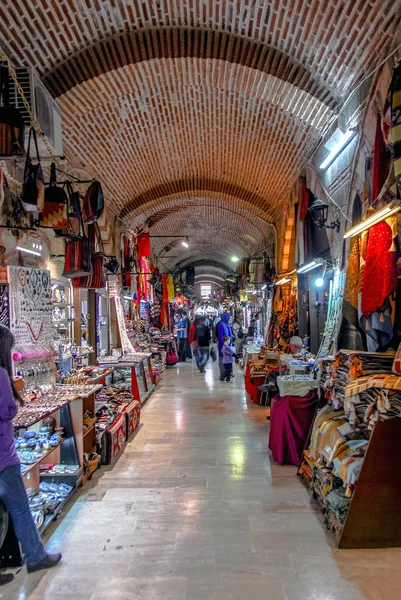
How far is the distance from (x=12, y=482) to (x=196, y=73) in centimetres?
502

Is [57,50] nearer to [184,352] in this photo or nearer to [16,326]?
[16,326]

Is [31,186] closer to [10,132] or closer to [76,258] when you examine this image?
[10,132]

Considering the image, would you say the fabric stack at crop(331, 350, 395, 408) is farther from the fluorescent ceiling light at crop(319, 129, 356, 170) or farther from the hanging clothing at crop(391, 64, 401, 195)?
the fluorescent ceiling light at crop(319, 129, 356, 170)

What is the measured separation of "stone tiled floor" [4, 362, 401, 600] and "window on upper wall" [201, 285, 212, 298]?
1370 inches

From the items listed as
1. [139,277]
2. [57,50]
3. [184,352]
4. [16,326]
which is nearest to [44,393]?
[16,326]

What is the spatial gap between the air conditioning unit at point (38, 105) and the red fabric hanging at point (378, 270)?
3.12 meters

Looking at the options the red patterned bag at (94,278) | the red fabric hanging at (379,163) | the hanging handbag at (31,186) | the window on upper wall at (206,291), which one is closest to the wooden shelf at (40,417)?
the hanging handbag at (31,186)

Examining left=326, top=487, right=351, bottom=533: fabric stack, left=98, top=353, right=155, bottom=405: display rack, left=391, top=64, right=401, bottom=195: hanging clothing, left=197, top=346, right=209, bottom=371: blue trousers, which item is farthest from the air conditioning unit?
left=197, top=346, right=209, bottom=371: blue trousers

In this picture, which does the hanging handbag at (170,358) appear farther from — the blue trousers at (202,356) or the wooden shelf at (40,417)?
the wooden shelf at (40,417)

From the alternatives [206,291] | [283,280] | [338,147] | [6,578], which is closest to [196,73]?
[338,147]

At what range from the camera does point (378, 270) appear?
11.5ft

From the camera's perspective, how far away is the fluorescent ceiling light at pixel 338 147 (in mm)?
4622

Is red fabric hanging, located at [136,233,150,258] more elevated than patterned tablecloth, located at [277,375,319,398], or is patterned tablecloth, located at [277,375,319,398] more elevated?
red fabric hanging, located at [136,233,150,258]

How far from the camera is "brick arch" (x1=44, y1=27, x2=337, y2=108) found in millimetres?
4609
